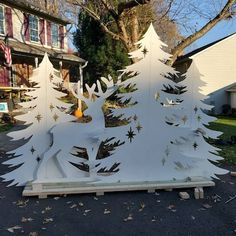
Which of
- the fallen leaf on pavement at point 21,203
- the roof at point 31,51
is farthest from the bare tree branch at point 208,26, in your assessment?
the fallen leaf on pavement at point 21,203

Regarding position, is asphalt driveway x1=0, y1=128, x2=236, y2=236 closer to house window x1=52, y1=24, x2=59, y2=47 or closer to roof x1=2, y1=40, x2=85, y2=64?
roof x1=2, y1=40, x2=85, y2=64

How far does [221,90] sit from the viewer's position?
25828 millimetres

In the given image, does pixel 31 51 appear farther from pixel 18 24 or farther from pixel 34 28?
pixel 34 28

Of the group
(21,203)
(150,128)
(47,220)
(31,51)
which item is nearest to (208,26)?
(150,128)

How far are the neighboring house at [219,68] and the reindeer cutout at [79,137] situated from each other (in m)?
21.4

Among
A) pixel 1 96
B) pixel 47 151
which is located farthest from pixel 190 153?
pixel 1 96

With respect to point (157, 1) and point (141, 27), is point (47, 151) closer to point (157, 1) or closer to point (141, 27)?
point (157, 1)

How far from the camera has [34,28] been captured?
73.0 ft

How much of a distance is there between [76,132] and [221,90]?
879 inches

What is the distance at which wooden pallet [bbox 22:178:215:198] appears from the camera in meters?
5.30

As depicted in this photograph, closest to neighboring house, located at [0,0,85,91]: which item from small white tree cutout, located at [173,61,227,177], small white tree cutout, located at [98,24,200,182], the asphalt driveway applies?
small white tree cutout, located at [98,24,200,182]

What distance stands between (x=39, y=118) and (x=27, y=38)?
17332mm

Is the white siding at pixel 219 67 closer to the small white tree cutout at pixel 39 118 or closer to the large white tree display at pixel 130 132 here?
the large white tree display at pixel 130 132

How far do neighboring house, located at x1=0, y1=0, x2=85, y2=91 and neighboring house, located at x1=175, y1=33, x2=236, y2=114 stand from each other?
9.82m
